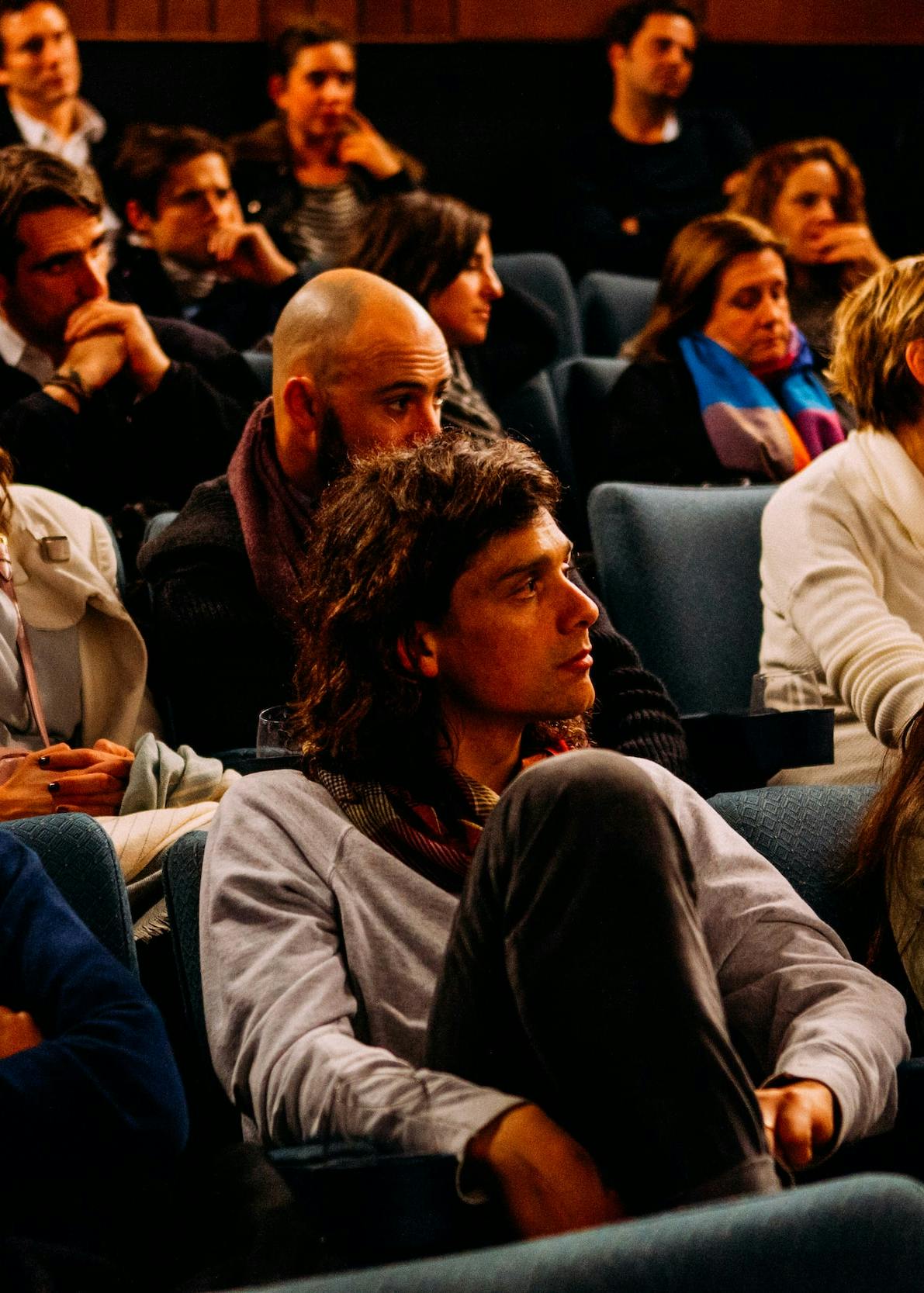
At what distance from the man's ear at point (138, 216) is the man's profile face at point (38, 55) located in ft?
1.19

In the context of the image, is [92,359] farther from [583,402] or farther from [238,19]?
[238,19]

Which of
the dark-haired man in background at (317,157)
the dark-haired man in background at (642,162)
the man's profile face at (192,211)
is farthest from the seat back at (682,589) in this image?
the dark-haired man in background at (642,162)

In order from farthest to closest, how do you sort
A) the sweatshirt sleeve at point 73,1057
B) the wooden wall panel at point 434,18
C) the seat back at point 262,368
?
the wooden wall panel at point 434,18 → the seat back at point 262,368 → the sweatshirt sleeve at point 73,1057

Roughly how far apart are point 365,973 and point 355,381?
0.81 m

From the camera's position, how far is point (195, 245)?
8.80ft

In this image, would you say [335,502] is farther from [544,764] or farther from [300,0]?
[300,0]

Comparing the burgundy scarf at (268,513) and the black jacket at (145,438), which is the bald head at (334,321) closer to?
the burgundy scarf at (268,513)

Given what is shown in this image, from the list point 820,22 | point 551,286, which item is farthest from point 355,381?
point 820,22

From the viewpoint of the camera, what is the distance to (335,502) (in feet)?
3.85

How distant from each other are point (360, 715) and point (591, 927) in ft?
1.13

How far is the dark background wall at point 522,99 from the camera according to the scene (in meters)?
3.36

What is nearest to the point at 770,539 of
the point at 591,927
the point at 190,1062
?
the point at 190,1062

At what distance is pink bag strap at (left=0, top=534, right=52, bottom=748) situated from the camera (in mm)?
1500

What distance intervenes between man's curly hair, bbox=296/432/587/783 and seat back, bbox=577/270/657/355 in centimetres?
190
